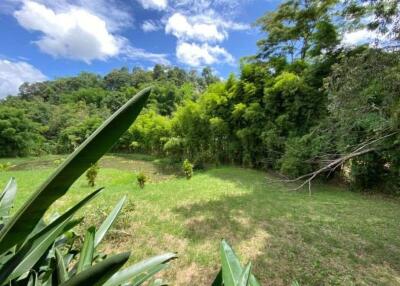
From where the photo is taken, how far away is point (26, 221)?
0.96 feet

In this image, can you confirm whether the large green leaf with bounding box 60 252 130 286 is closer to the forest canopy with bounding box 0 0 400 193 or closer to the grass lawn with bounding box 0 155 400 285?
the forest canopy with bounding box 0 0 400 193

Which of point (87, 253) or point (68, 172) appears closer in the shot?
point (68, 172)

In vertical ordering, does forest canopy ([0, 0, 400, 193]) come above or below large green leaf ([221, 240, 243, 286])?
above

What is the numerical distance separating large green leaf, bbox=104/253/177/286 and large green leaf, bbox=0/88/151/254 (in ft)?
1.01

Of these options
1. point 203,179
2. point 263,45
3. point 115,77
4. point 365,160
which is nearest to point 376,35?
point 365,160

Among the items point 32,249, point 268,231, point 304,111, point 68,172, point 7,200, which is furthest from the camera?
point 304,111

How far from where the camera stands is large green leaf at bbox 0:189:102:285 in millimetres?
433

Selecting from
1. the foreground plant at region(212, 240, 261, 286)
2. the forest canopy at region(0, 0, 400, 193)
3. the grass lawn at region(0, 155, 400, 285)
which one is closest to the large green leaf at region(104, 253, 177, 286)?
the foreground plant at region(212, 240, 261, 286)

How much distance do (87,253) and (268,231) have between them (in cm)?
324

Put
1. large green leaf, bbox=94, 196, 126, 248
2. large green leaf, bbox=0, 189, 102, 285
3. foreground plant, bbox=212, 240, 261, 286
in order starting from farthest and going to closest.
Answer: large green leaf, bbox=94, 196, 126, 248
foreground plant, bbox=212, 240, 261, 286
large green leaf, bbox=0, 189, 102, 285

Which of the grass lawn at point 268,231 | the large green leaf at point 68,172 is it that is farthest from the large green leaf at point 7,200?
the grass lawn at point 268,231

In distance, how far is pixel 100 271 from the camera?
0.34 meters

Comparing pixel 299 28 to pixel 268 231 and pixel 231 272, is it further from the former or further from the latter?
pixel 231 272

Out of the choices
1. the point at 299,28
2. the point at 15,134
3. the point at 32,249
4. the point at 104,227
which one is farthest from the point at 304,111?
the point at 15,134
